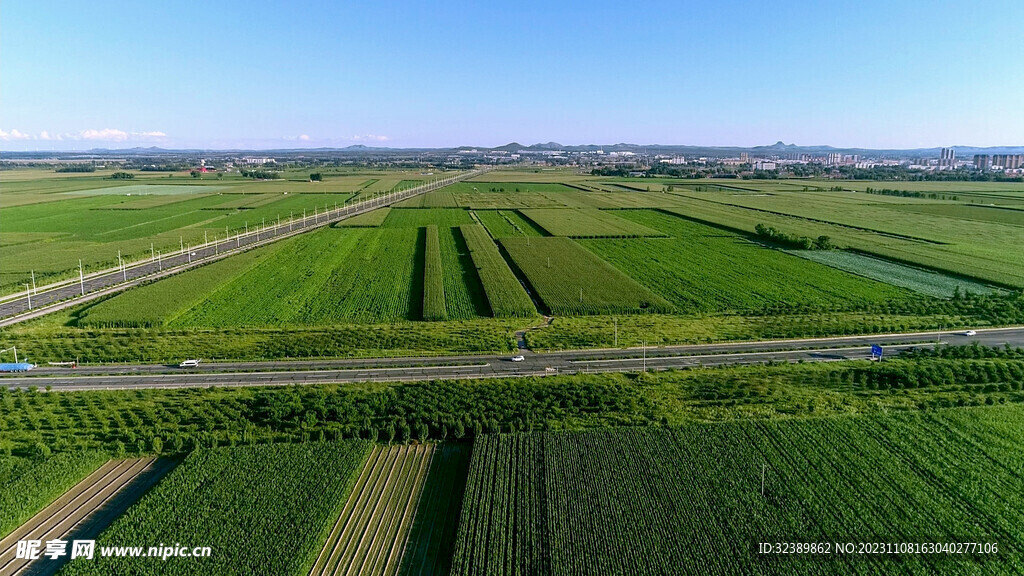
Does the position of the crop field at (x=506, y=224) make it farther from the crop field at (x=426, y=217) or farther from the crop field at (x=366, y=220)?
the crop field at (x=366, y=220)

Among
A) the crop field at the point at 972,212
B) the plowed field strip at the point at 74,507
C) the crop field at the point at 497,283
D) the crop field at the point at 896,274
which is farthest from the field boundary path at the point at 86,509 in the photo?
the crop field at the point at 972,212

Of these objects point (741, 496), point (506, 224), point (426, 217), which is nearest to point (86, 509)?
point (741, 496)

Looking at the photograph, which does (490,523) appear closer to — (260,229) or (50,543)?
(50,543)

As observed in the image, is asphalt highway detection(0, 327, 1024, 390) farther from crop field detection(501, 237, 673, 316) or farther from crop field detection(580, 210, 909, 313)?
crop field detection(501, 237, 673, 316)

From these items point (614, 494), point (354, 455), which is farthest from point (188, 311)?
point (614, 494)

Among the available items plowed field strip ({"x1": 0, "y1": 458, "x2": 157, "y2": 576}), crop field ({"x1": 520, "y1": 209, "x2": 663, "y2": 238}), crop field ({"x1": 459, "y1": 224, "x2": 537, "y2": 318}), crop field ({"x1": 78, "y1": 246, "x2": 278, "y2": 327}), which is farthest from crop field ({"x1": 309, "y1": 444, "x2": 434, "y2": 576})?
crop field ({"x1": 520, "y1": 209, "x2": 663, "y2": 238})

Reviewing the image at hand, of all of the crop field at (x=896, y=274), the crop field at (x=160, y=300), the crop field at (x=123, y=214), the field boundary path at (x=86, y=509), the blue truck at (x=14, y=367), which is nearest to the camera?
the field boundary path at (x=86, y=509)
